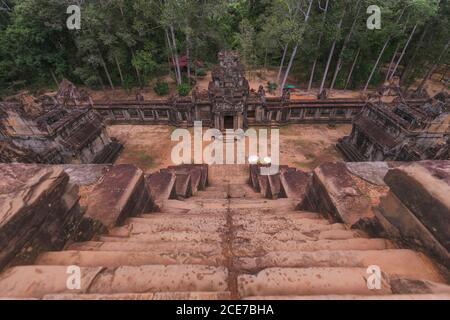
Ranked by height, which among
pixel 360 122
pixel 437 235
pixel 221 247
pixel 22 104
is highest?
pixel 437 235

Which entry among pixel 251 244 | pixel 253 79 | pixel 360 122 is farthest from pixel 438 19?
pixel 251 244

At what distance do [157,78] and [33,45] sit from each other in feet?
47.9

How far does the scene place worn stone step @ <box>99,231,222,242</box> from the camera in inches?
131

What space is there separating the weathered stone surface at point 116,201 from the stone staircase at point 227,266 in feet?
0.72

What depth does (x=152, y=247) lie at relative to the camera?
3006mm

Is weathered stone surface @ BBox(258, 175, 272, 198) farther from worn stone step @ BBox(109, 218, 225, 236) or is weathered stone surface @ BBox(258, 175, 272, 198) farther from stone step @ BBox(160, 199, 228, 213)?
worn stone step @ BBox(109, 218, 225, 236)

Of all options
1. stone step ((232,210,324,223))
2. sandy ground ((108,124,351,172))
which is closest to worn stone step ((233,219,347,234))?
stone step ((232,210,324,223))

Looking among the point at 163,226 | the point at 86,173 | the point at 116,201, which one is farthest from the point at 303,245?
the point at 86,173

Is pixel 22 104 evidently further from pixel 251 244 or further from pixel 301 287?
pixel 301 287

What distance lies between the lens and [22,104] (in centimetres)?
1202

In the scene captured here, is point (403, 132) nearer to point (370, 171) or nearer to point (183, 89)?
point (370, 171)

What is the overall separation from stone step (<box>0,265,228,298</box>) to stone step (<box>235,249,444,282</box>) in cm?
45

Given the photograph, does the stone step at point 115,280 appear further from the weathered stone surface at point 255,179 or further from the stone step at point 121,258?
the weathered stone surface at point 255,179

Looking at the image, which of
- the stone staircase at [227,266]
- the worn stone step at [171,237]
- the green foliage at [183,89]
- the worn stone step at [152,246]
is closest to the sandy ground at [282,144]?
the green foliage at [183,89]
